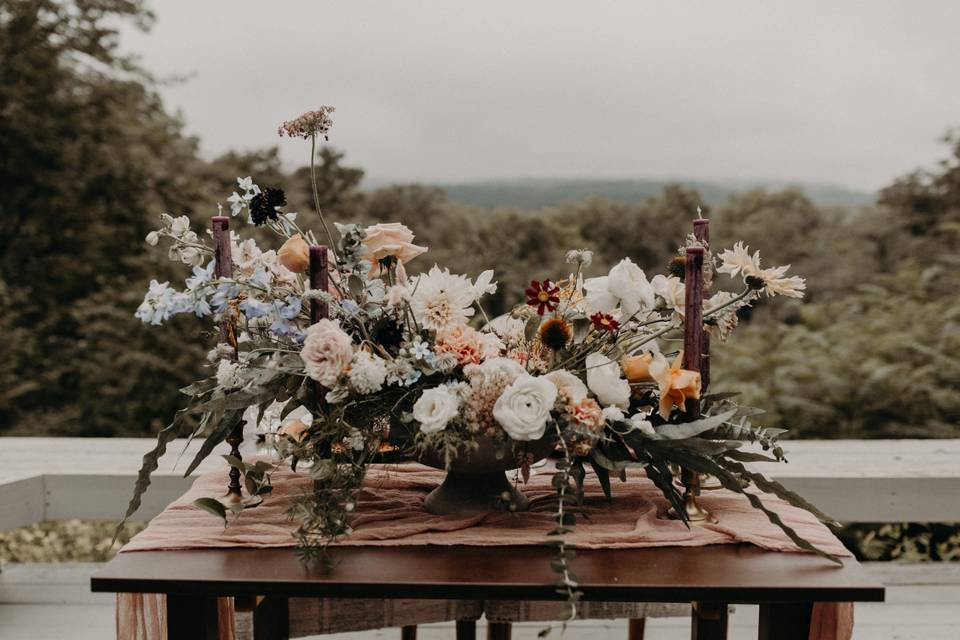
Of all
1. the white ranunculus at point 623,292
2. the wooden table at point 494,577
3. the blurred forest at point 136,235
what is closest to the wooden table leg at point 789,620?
the wooden table at point 494,577

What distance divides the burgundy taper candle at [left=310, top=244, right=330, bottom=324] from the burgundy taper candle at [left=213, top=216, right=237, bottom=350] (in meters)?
0.20

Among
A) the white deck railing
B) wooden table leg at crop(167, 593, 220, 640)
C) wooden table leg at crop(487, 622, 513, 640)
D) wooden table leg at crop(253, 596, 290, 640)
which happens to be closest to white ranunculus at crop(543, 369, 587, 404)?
wooden table leg at crop(167, 593, 220, 640)

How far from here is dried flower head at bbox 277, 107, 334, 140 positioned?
1365 millimetres

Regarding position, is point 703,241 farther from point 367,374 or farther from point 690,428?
point 367,374

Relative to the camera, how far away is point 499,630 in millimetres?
1979

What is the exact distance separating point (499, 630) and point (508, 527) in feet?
2.19

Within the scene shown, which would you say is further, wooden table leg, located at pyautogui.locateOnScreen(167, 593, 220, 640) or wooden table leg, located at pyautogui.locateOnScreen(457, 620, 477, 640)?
wooden table leg, located at pyautogui.locateOnScreen(457, 620, 477, 640)

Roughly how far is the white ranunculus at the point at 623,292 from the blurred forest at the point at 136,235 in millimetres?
3263

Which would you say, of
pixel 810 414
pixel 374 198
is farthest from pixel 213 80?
pixel 810 414

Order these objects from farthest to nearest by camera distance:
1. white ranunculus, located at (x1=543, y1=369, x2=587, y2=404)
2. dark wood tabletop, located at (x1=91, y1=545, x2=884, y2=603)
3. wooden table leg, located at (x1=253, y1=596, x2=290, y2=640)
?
wooden table leg, located at (x1=253, y1=596, x2=290, y2=640) → white ranunculus, located at (x1=543, y1=369, x2=587, y2=404) → dark wood tabletop, located at (x1=91, y1=545, x2=884, y2=603)

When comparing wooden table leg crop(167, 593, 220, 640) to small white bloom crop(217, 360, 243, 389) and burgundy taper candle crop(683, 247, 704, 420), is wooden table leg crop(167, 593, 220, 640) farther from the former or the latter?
burgundy taper candle crop(683, 247, 704, 420)

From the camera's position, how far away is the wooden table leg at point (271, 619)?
1.67 meters

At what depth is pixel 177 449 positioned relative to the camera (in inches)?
116

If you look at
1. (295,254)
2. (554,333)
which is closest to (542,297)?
(554,333)
